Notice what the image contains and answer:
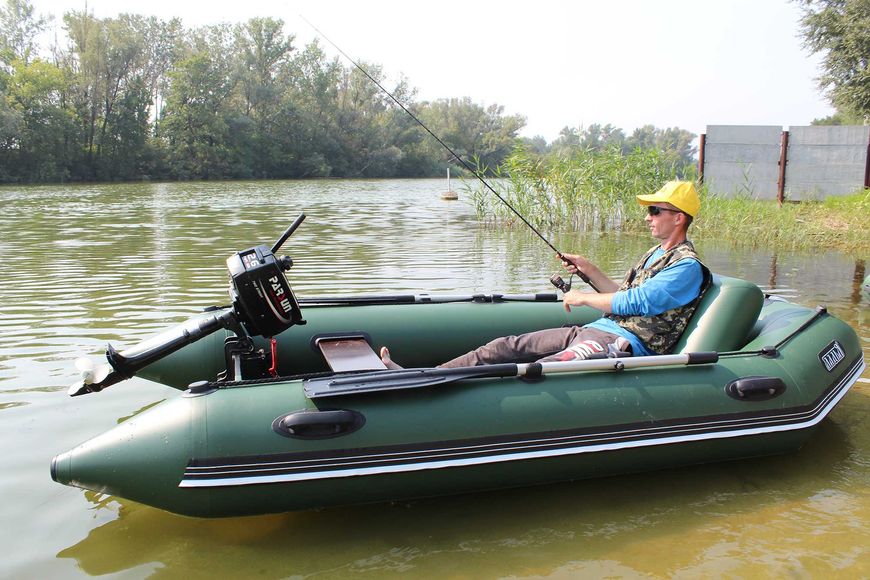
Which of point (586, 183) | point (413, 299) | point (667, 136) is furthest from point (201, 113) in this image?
point (413, 299)

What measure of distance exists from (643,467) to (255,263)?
1.82 metres

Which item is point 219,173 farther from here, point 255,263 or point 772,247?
point 255,263

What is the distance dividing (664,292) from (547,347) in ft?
2.03

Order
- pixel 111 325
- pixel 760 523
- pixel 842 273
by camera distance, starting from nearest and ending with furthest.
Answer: pixel 760 523
pixel 111 325
pixel 842 273

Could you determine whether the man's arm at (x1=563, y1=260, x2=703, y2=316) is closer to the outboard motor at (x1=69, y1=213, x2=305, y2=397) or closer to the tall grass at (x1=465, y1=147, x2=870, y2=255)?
the outboard motor at (x1=69, y1=213, x2=305, y2=397)

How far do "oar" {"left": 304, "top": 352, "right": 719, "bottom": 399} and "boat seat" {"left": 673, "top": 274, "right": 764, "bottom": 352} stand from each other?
31 centimetres

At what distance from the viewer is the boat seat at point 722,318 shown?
3.48m

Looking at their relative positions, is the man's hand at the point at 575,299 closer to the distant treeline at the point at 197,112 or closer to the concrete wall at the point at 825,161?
the concrete wall at the point at 825,161

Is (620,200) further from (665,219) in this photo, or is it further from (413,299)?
(665,219)

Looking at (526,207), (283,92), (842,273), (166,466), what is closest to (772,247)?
(842,273)

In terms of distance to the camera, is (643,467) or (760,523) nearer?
(760,523)

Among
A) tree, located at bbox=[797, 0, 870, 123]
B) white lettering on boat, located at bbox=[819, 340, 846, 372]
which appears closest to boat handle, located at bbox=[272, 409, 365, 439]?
white lettering on boat, located at bbox=[819, 340, 846, 372]

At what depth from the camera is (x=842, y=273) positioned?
25.7 feet

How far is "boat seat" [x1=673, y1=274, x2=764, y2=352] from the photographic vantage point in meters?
3.48
